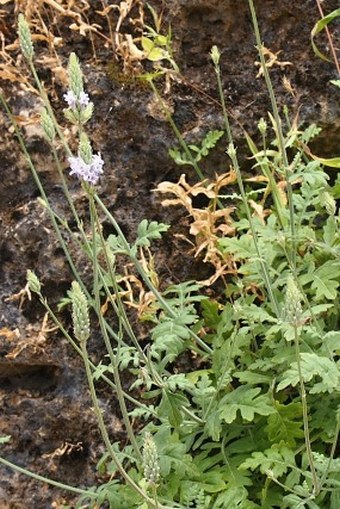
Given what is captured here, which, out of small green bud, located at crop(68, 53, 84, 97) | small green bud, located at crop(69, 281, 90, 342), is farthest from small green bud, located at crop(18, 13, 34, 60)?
small green bud, located at crop(69, 281, 90, 342)

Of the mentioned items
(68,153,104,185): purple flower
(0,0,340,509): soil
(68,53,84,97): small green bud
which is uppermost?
(68,53,84,97): small green bud

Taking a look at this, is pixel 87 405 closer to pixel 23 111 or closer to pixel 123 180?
pixel 123 180

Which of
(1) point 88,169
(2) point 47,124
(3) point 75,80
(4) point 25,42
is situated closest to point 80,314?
(1) point 88,169

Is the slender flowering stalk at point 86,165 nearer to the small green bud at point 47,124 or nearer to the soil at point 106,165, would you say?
the small green bud at point 47,124

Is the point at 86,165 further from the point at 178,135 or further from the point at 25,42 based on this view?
the point at 178,135

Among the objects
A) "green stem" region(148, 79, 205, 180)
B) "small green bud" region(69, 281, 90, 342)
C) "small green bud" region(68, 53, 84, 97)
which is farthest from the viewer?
"green stem" region(148, 79, 205, 180)

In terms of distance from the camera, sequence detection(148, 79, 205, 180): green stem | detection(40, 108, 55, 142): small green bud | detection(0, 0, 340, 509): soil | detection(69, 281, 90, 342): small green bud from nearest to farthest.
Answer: detection(69, 281, 90, 342): small green bud, detection(40, 108, 55, 142): small green bud, detection(0, 0, 340, 509): soil, detection(148, 79, 205, 180): green stem

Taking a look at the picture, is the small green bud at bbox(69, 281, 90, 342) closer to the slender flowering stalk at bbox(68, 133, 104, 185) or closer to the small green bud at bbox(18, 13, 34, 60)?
the slender flowering stalk at bbox(68, 133, 104, 185)

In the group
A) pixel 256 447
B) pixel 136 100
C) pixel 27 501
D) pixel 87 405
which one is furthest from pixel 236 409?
pixel 136 100

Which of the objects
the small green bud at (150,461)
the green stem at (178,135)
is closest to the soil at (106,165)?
the green stem at (178,135)

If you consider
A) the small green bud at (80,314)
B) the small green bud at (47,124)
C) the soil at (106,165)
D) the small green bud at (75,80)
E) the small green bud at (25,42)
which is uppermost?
the small green bud at (75,80)
